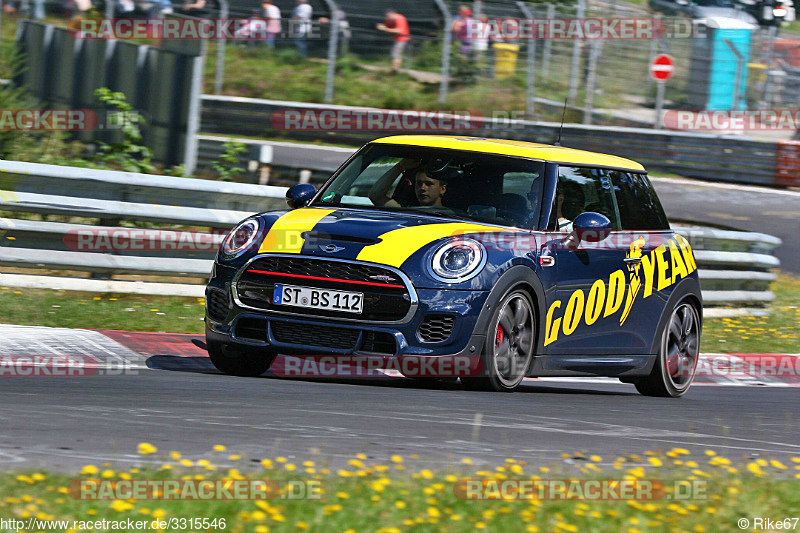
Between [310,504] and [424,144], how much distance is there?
419cm

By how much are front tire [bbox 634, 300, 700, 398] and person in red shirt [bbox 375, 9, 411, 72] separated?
Answer: 13897mm

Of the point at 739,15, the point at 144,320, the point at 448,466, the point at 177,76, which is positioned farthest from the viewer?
the point at 739,15

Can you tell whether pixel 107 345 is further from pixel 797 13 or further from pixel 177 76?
pixel 797 13

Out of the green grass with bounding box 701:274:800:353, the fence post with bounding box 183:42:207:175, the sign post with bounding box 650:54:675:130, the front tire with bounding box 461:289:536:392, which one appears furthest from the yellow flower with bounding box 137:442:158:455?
the sign post with bounding box 650:54:675:130

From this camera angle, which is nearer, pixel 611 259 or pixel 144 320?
pixel 611 259

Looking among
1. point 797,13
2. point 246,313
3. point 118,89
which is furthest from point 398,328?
point 797,13

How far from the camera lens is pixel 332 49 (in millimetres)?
22609

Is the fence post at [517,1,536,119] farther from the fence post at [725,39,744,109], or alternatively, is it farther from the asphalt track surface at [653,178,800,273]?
the fence post at [725,39,744,109]

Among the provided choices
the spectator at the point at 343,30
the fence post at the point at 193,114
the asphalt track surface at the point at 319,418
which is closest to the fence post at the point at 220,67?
the spectator at the point at 343,30

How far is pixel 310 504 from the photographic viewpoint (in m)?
4.29

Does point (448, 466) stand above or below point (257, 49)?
below

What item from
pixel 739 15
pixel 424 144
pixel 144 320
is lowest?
pixel 144 320

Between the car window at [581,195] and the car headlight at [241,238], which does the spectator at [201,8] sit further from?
the car headlight at [241,238]

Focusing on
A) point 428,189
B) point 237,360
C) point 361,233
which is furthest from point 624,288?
point 237,360
